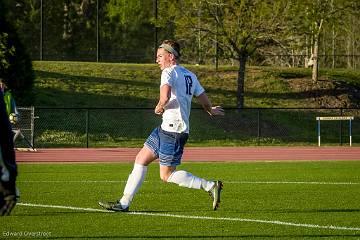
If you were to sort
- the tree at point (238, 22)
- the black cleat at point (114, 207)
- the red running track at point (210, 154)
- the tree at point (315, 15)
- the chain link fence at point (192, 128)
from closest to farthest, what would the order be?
the black cleat at point (114, 207), the red running track at point (210, 154), the chain link fence at point (192, 128), the tree at point (238, 22), the tree at point (315, 15)

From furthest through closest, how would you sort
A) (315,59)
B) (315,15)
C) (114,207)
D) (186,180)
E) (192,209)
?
(315,59) < (315,15) < (192,209) < (114,207) < (186,180)

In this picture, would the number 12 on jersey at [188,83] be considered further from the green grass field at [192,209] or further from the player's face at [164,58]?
the green grass field at [192,209]

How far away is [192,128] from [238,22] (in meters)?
7.17

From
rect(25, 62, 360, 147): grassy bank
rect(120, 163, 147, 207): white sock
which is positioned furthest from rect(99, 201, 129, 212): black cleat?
rect(25, 62, 360, 147): grassy bank

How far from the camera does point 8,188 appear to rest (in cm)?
522

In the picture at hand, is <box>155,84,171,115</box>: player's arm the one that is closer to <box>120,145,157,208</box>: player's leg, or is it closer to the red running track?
<box>120,145,157,208</box>: player's leg

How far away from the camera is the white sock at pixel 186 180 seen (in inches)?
450

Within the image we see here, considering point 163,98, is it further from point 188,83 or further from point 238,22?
point 238,22

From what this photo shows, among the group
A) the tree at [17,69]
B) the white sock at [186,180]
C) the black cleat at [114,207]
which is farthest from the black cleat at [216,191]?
the tree at [17,69]

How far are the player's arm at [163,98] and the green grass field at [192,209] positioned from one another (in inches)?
50.7

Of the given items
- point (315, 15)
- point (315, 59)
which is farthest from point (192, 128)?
point (315, 59)

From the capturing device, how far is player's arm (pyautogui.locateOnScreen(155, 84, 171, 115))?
432 inches

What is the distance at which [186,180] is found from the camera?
37.8 ft

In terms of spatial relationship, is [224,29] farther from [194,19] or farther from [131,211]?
[131,211]
